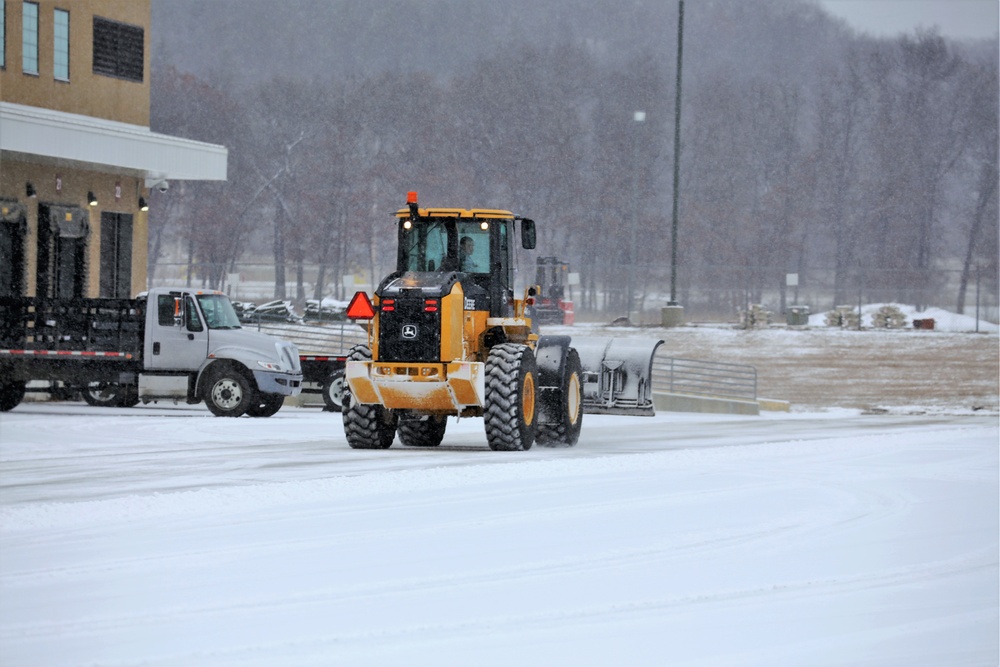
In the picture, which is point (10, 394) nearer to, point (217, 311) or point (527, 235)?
point (217, 311)

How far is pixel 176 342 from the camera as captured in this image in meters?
23.8

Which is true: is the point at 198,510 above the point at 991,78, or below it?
below

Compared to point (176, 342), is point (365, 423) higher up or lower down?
lower down

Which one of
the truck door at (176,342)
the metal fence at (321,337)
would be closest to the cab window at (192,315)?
the truck door at (176,342)

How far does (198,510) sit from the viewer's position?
12273 millimetres

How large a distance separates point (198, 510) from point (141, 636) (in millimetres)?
4305

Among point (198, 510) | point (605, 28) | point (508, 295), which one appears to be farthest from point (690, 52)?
point (198, 510)

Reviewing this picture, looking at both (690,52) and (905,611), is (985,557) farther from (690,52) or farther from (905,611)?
(690,52)

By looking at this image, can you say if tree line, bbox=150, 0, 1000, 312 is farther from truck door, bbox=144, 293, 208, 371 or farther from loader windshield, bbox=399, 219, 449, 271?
loader windshield, bbox=399, 219, 449, 271

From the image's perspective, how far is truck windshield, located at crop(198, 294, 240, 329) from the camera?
24.1 metres

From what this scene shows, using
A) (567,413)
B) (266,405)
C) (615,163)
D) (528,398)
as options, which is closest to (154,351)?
(266,405)

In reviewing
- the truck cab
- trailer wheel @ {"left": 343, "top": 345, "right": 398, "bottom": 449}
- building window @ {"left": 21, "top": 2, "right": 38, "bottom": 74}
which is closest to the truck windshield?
the truck cab

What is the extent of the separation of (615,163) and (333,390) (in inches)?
2545

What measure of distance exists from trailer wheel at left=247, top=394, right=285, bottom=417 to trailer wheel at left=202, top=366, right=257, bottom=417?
13 cm
